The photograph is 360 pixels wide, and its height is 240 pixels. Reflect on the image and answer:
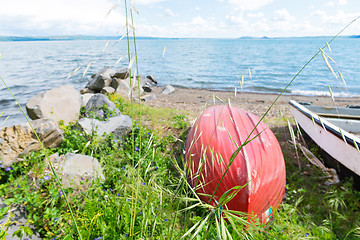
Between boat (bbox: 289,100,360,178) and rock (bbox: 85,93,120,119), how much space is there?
4.86m

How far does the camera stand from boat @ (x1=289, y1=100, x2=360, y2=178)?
4.58 metres

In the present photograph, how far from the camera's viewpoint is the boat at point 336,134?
4578 mm

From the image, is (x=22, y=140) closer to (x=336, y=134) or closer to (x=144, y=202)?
(x=144, y=202)

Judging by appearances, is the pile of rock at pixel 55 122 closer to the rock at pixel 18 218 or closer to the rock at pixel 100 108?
the rock at pixel 100 108

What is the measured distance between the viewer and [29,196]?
10.1 feet

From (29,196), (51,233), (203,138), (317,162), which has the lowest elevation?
(317,162)

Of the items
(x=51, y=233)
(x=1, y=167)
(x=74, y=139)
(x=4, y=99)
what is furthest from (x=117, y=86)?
(x=51, y=233)

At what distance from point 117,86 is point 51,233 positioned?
46.9 ft

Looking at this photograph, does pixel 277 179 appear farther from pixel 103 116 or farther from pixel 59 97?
pixel 59 97

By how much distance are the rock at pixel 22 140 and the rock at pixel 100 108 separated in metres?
1.30

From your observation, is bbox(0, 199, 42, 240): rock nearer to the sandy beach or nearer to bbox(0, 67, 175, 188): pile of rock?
bbox(0, 67, 175, 188): pile of rock

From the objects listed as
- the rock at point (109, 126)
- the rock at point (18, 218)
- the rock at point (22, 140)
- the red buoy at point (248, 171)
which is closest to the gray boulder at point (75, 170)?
the rock at point (22, 140)

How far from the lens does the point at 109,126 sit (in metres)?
5.22

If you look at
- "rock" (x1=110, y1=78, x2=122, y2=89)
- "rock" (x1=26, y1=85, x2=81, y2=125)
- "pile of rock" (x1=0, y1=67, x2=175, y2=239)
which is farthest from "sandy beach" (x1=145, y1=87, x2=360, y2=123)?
"pile of rock" (x1=0, y1=67, x2=175, y2=239)
